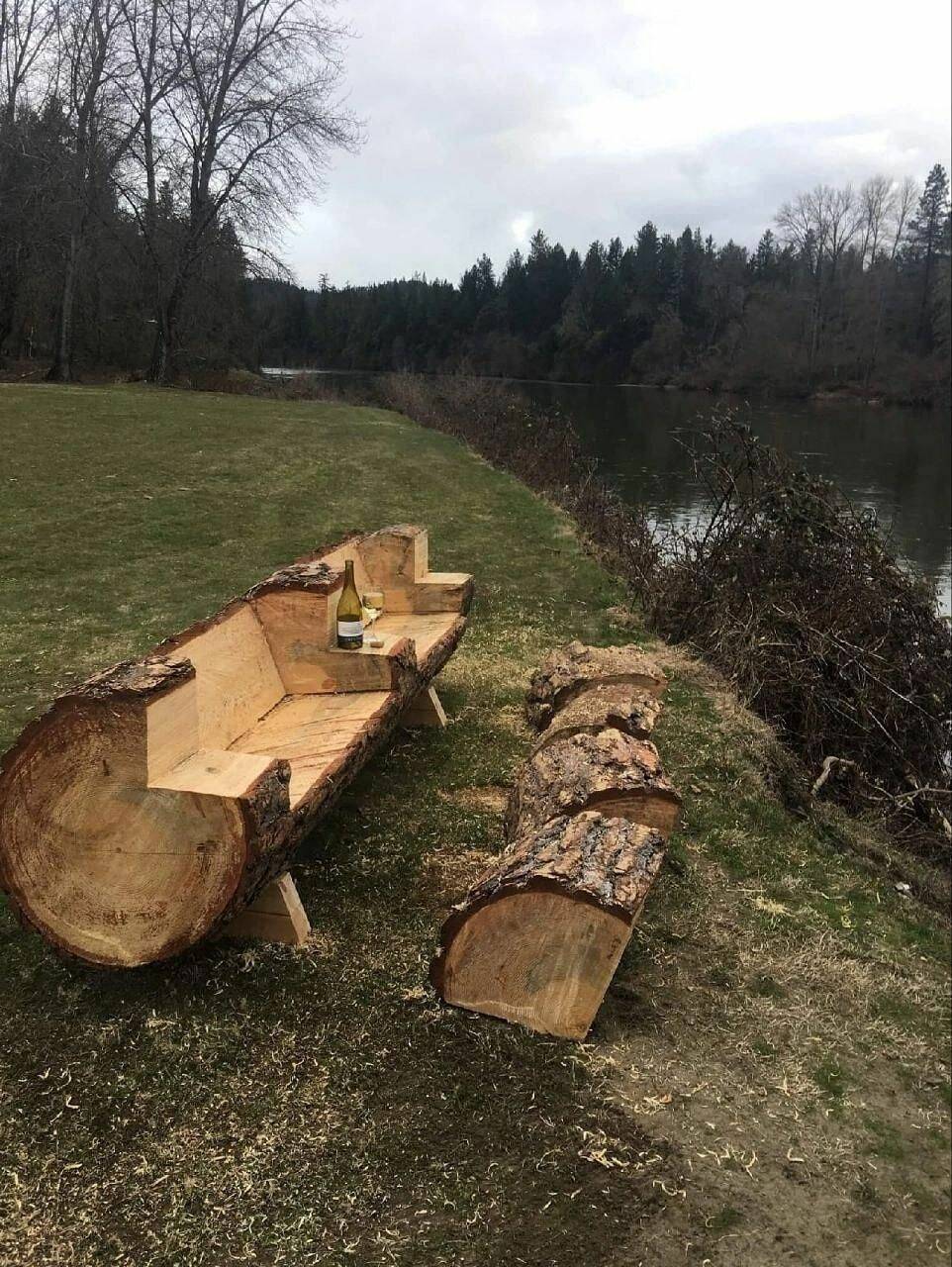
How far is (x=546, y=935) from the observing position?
251cm

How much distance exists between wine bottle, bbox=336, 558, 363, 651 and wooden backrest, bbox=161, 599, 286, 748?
33cm

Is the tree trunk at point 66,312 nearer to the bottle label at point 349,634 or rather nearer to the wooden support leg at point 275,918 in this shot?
the bottle label at point 349,634

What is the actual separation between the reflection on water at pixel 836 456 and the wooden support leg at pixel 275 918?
6.31m

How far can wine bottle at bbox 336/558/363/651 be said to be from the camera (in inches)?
145

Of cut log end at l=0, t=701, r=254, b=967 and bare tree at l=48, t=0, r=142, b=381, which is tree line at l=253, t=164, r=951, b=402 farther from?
cut log end at l=0, t=701, r=254, b=967

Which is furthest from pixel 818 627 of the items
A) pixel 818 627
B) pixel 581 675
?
pixel 581 675

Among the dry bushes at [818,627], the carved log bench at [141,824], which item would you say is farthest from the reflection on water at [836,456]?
the carved log bench at [141,824]

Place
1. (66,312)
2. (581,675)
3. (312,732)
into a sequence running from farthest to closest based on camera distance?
1. (66,312)
2. (581,675)
3. (312,732)

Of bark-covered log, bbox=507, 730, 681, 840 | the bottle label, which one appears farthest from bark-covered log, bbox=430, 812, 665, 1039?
the bottle label

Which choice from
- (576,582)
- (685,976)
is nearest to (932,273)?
(576,582)

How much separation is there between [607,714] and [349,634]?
1.17m

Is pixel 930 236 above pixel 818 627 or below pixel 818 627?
above

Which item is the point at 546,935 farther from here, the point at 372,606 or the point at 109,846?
the point at 372,606

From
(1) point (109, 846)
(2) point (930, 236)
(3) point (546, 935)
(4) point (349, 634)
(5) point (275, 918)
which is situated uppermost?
(2) point (930, 236)
